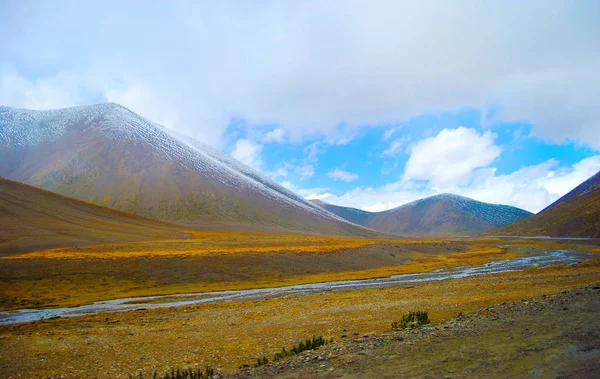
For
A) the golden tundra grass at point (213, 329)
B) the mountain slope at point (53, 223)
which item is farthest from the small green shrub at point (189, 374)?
the mountain slope at point (53, 223)

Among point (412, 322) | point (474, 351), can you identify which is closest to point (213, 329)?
point (412, 322)

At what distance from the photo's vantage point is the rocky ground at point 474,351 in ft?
38.2

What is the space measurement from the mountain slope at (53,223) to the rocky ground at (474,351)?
71.9m

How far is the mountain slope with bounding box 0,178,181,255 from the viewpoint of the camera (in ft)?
267

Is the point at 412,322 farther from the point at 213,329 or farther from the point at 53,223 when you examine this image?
the point at 53,223

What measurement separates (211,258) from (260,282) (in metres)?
→ 12.1

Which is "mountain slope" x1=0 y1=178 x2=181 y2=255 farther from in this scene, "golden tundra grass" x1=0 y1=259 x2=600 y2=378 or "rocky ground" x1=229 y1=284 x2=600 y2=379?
"rocky ground" x1=229 y1=284 x2=600 y2=379

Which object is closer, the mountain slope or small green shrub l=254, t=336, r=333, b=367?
small green shrub l=254, t=336, r=333, b=367

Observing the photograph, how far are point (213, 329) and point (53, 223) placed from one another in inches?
3813

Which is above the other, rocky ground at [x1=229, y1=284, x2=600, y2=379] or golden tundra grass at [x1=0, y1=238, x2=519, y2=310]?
golden tundra grass at [x1=0, y1=238, x2=519, y2=310]

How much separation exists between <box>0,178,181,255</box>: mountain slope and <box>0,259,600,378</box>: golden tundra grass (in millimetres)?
52927

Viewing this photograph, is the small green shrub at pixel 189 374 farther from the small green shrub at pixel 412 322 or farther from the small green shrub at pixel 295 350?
the small green shrub at pixel 412 322

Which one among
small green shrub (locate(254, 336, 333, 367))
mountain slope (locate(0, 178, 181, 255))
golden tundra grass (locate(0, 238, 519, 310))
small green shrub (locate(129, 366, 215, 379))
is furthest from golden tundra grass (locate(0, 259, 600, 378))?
mountain slope (locate(0, 178, 181, 255))

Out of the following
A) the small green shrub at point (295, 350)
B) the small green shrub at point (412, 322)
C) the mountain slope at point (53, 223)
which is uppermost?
the mountain slope at point (53, 223)
